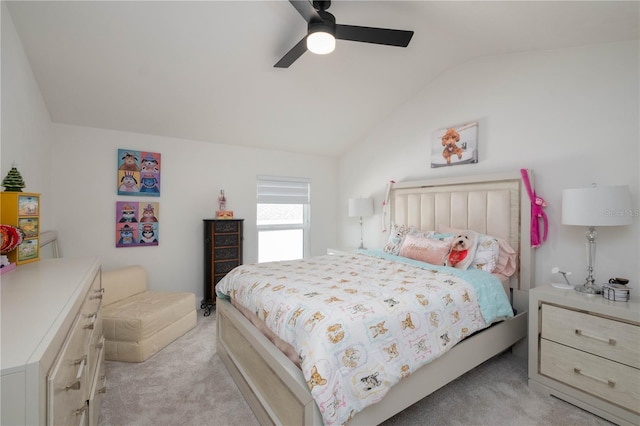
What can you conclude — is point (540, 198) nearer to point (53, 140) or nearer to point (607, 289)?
point (607, 289)

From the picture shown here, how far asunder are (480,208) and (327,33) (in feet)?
7.11

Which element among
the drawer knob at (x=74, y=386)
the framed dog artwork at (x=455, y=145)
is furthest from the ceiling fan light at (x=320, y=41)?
the drawer knob at (x=74, y=386)

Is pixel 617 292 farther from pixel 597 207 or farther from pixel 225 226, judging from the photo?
pixel 225 226

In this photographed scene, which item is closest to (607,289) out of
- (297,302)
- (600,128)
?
(600,128)

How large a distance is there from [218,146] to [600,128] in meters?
3.91

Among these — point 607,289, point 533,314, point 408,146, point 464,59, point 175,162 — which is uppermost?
point 464,59

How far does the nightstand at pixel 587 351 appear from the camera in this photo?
1711 mm

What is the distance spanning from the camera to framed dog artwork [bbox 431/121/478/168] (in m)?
3.01

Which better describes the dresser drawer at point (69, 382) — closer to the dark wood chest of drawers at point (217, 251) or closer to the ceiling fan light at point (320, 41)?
the ceiling fan light at point (320, 41)

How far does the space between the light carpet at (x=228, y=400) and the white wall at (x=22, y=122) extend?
5.31 feet

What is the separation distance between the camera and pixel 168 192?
3.57 metres

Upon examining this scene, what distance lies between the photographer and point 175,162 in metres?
3.61

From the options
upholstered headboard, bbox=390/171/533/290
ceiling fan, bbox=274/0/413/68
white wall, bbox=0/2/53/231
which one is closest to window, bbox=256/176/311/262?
upholstered headboard, bbox=390/171/533/290

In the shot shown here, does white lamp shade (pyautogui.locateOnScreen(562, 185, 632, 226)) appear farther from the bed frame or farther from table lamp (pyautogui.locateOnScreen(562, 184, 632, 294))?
the bed frame
